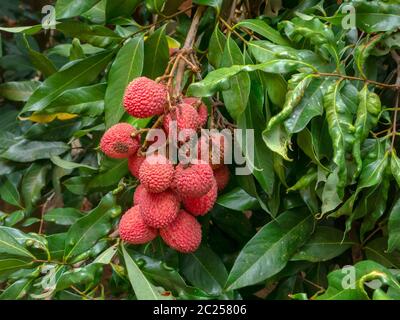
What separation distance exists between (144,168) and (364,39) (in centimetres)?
34

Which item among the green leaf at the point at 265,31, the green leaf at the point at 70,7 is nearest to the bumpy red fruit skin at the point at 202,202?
the green leaf at the point at 265,31

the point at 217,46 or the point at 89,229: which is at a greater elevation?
the point at 217,46

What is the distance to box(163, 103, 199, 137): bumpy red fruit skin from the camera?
0.61 metres

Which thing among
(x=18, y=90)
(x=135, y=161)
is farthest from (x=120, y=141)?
(x=18, y=90)

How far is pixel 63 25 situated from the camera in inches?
29.8

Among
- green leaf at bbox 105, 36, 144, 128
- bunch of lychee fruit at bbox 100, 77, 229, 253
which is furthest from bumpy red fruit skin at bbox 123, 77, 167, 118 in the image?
green leaf at bbox 105, 36, 144, 128

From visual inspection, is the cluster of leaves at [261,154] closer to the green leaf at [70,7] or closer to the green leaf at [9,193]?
the green leaf at [70,7]

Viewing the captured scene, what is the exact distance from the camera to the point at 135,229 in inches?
25.7

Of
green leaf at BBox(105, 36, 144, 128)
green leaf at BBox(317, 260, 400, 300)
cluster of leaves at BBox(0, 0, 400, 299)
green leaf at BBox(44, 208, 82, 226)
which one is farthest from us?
green leaf at BBox(44, 208, 82, 226)

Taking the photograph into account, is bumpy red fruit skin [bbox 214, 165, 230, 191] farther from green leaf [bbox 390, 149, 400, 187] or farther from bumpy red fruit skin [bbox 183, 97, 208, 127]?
green leaf [bbox 390, 149, 400, 187]

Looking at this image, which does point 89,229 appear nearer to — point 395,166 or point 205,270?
point 205,270

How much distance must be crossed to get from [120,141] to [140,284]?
18cm

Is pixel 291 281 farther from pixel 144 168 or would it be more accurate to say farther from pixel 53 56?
pixel 53 56

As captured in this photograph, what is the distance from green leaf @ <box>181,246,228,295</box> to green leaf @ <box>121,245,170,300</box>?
127 millimetres
